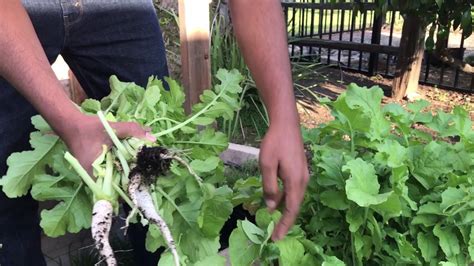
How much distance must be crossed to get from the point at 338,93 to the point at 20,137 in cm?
395

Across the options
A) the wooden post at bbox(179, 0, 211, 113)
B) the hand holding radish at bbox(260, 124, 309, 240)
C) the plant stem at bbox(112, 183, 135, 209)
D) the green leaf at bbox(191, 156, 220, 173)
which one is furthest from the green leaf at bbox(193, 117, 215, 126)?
the wooden post at bbox(179, 0, 211, 113)

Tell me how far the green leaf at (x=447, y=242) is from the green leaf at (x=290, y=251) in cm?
31

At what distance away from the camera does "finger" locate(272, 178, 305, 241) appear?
1064 millimetres

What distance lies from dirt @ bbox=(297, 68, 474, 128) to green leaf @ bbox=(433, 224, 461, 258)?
9.27 feet

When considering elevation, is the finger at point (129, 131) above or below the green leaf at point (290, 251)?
above

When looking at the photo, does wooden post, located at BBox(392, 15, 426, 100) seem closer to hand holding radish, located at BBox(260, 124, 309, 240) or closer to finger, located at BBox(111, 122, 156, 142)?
hand holding radish, located at BBox(260, 124, 309, 240)

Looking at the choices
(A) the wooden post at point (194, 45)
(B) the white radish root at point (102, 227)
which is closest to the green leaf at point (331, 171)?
(B) the white radish root at point (102, 227)

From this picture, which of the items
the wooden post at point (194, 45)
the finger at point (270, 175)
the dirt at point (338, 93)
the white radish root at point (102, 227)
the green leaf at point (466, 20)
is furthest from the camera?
the dirt at point (338, 93)

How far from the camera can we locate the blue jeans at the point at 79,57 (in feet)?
5.00

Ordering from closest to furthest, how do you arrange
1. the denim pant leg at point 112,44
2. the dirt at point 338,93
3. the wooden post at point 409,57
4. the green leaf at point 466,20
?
the denim pant leg at point 112,44 → the green leaf at point 466,20 → the dirt at point 338,93 → the wooden post at point 409,57

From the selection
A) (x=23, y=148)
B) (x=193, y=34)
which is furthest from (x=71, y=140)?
(x=193, y=34)

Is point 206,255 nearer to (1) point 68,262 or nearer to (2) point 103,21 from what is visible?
(2) point 103,21

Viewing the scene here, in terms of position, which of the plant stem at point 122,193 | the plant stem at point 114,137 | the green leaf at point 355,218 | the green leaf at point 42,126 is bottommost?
the green leaf at point 355,218

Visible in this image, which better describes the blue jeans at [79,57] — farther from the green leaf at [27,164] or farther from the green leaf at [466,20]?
the green leaf at [466,20]
